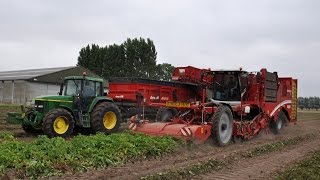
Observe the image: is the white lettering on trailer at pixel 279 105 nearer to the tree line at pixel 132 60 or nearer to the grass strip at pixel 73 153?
the grass strip at pixel 73 153

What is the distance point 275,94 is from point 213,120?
5.09m

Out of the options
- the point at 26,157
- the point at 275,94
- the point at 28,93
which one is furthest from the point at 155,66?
the point at 26,157

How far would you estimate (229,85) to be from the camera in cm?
1612

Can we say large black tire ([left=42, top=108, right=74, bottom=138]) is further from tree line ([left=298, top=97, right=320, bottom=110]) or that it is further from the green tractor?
tree line ([left=298, top=97, right=320, bottom=110])

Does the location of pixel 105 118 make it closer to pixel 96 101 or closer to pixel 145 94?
pixel 96 101

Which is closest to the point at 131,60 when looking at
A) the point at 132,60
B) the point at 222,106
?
the point at 132,60

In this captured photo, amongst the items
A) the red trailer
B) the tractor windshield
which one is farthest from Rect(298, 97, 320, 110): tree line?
the tractor windshield

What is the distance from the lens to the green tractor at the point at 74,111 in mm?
13852

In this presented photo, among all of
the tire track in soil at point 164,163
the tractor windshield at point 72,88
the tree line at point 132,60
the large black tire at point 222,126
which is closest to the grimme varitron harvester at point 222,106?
the large black tire at point 222,126

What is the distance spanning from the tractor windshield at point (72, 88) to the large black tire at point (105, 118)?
89cm

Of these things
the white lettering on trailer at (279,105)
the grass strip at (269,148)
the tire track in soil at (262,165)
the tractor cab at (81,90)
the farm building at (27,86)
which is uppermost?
the farm building at (27,86)

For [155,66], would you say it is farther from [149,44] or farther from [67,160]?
[67,160]

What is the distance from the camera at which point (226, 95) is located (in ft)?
53.0

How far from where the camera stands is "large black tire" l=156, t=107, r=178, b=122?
1542 cm
